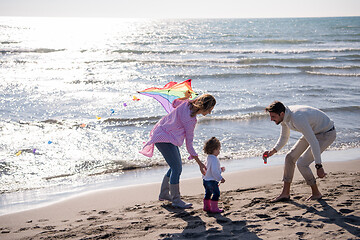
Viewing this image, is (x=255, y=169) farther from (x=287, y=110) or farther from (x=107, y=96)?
(x=107, y=96)

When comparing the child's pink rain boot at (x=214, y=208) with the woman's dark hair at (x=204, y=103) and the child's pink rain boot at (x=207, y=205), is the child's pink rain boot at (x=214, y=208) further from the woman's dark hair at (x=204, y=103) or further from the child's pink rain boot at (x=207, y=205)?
the woman's dark hair at (x=204, y=103)

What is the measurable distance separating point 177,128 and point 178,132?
0.05 meters

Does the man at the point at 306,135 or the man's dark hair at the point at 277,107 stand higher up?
the man's dark hair at the point at 277,107

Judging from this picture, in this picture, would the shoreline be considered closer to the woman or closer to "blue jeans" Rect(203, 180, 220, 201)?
the woman

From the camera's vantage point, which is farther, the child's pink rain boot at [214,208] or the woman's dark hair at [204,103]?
the child's pink rain boot at [214,208]

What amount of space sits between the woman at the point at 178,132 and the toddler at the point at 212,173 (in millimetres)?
103

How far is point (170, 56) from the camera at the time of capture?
31.1m

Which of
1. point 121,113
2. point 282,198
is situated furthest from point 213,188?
point 121,113

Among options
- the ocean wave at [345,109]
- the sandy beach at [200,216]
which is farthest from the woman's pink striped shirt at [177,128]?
the ocean wave at [345,109]

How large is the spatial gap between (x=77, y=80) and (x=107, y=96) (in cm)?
413

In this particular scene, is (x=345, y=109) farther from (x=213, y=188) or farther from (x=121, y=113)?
(x=213, y=188)

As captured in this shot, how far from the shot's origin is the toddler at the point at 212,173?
4855 mm

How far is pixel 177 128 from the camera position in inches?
198

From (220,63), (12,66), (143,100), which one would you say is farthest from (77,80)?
(220,63)
